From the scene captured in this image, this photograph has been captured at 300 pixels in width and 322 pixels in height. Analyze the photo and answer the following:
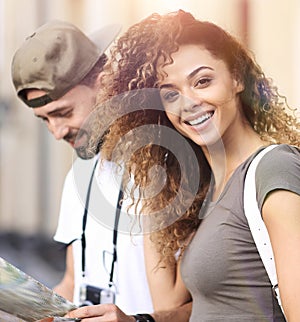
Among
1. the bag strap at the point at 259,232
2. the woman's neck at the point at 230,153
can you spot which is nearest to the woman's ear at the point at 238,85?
the woman's neck at the point at 230,153

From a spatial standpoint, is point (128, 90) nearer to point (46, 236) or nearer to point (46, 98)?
point (46, 98)

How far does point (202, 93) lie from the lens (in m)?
2.00

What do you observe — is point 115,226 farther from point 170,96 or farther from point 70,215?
point 170,96

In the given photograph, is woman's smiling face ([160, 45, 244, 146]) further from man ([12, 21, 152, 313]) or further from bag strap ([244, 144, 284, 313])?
man ([12, 21, 152, 313])

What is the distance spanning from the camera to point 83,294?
256 centimetres

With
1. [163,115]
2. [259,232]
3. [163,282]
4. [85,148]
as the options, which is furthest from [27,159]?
[259,232]

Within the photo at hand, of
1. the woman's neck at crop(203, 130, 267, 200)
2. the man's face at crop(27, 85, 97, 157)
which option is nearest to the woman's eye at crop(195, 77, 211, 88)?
the woman's neck at crop(203, 130, 267, 200)

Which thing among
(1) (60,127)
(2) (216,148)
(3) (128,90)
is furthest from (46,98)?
(2) (216,148)

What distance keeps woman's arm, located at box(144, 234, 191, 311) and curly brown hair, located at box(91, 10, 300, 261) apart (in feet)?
0.17

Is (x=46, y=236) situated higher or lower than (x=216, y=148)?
lower

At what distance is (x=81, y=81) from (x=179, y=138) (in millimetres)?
511

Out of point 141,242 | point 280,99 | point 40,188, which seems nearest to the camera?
point 280,99

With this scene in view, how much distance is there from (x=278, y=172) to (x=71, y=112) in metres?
0.99

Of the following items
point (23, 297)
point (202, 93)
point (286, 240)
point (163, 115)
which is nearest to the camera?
point (286, 240)
